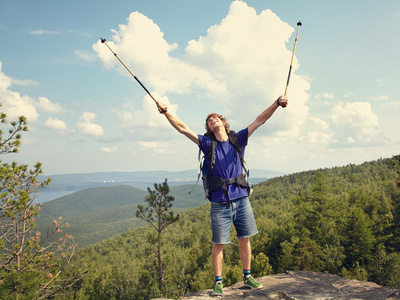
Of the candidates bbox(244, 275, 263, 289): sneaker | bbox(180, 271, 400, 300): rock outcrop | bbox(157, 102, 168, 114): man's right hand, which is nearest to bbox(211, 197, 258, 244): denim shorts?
bbox(244, 275, 263, 289): sneaker

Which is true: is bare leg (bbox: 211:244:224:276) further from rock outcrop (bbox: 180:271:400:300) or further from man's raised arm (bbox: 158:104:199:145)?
man's raised arm (bbox: 158:104:199:145)

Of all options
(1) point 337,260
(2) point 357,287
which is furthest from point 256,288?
(1) point 337,260

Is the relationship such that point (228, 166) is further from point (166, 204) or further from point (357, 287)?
point (166, 204)

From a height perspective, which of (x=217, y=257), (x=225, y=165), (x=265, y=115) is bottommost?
(x=217, y=257)

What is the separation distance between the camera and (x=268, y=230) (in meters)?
50.3

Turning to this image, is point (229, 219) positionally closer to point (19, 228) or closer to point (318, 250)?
point (19, 228)

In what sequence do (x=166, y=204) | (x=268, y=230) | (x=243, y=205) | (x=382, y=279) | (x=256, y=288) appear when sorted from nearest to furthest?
(x=243, y=205) < (x=256, y=288) < (x=166, y=204) < (x=382, y=279) < (x=268, y=230)

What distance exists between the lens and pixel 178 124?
4402 mm

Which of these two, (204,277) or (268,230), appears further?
(268,230)

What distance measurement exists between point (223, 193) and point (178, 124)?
1495 mm

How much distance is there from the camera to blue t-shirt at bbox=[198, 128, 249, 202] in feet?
13.5

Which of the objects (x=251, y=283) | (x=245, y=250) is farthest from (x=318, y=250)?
(x=245, y=250)

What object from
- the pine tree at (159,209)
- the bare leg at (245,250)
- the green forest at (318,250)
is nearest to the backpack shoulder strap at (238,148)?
the bare leg at (245,250)

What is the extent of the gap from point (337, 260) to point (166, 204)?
28.0 meters
